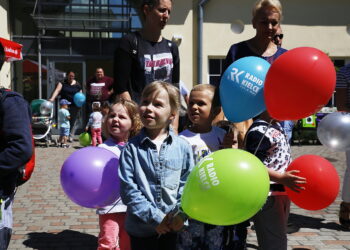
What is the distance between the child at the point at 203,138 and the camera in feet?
9.18

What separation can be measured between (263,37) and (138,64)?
996 millimetres

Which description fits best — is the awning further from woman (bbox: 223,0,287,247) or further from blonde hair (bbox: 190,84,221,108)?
blonde hair (bbox: 190,84,221,108)

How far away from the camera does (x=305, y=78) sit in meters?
2.53

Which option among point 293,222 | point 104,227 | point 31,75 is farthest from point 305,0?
point 104,227

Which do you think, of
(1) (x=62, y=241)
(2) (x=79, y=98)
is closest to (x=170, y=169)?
(1) (x=62, y=241)

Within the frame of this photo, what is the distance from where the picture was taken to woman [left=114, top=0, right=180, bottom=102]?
3.47 meters

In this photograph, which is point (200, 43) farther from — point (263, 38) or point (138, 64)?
point (263, 38)

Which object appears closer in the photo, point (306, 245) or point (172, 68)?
point (172, 68)

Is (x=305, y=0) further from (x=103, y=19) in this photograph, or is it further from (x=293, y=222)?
(x=293, y=222)

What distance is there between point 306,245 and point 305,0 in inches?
515

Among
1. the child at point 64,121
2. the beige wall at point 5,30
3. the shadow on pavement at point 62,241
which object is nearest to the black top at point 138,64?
the shadow on pavement at point 62,241

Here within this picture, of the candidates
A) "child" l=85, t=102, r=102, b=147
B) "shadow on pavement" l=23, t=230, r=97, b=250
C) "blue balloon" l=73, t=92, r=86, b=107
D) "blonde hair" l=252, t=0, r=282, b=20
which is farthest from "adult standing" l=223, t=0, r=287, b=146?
"blue balloon" l=73, t=92, r=86, b=107

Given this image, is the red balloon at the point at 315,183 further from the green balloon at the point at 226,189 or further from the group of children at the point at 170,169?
the green balloon at the point at 226,189

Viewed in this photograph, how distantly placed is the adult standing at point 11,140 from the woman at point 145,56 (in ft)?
3.97
